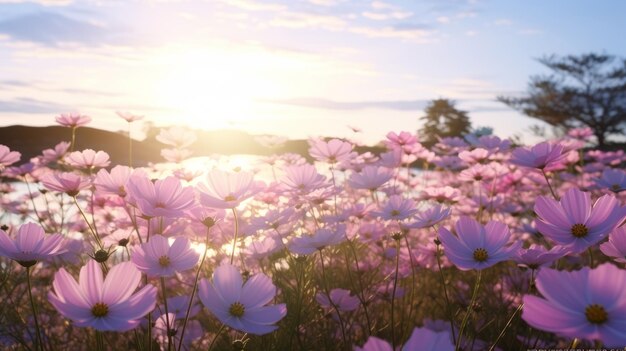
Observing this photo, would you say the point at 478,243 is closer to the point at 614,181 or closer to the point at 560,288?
the point at 560,288

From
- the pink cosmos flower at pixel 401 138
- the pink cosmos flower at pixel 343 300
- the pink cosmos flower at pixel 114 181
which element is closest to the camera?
the pink cosmos flower at pixel 114 181

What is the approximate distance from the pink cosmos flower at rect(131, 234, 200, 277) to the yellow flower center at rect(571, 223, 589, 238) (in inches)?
28.5

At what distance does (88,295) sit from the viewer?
89 centimetres

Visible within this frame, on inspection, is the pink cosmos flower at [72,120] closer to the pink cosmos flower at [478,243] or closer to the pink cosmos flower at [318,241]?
the pink cosmos flower at [318,241]

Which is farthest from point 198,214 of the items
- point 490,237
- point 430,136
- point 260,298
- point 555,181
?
point 430,136

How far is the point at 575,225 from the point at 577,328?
457mm

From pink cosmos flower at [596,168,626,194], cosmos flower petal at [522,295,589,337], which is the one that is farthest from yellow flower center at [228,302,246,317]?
pink cosmos flower at [596,168,626,194]

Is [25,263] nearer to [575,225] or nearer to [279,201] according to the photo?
[575,225]

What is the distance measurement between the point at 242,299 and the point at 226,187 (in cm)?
38

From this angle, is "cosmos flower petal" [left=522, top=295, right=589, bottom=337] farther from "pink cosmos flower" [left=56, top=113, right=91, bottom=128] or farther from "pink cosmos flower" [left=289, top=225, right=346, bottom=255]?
"pink cosmos flower" [left=56, top=113, right=91, bottom=128]

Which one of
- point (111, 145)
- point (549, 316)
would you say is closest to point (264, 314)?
point (549, 316)

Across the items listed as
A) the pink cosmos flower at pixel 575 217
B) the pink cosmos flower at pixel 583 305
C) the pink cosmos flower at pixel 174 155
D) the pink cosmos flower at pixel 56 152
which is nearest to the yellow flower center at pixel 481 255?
the pink cosmos flower at pixel 575 217

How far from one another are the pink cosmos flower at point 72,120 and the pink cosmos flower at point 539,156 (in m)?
1.77

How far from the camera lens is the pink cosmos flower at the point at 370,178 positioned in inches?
75.8
